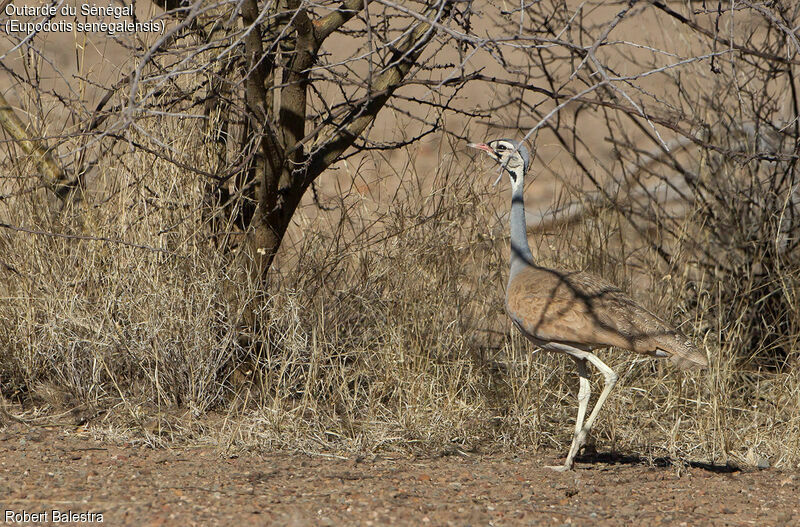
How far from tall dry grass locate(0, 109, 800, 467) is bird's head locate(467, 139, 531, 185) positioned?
0.56 metres

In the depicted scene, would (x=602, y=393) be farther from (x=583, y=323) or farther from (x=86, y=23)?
(x=86, y=23)

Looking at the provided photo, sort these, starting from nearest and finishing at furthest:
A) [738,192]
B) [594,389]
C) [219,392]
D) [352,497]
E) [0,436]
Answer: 1. [352,497]
2. [0,436]
3. [219,392]
4. [594,389]
5. [738,192]

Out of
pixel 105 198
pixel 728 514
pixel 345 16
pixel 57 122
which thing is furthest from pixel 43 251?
pixel 728 514

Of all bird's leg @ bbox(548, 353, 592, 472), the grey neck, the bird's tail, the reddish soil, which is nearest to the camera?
the reddish soil

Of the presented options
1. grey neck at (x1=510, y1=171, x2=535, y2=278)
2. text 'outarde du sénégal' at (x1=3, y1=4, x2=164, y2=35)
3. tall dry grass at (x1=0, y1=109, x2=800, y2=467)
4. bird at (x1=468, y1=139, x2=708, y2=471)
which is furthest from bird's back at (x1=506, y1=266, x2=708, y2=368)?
text 'outarde du sénégal' at (x1=3, y1=4, x2=164, y2=35)

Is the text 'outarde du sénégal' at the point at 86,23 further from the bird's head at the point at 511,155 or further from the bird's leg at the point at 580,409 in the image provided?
the bird's leg at the point at 580,409

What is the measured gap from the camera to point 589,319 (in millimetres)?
4363

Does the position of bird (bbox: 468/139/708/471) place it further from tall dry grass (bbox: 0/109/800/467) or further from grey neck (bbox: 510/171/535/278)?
tall dry grass (bbox: 0/109/800/467)

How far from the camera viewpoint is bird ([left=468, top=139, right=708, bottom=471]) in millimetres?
4305

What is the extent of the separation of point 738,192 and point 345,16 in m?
2.72

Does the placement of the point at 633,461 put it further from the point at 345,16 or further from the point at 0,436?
the point at 0,436

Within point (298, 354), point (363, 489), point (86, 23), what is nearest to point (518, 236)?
point (298, 354)

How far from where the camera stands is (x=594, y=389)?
521 cm

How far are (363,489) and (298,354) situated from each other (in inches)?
46.4
